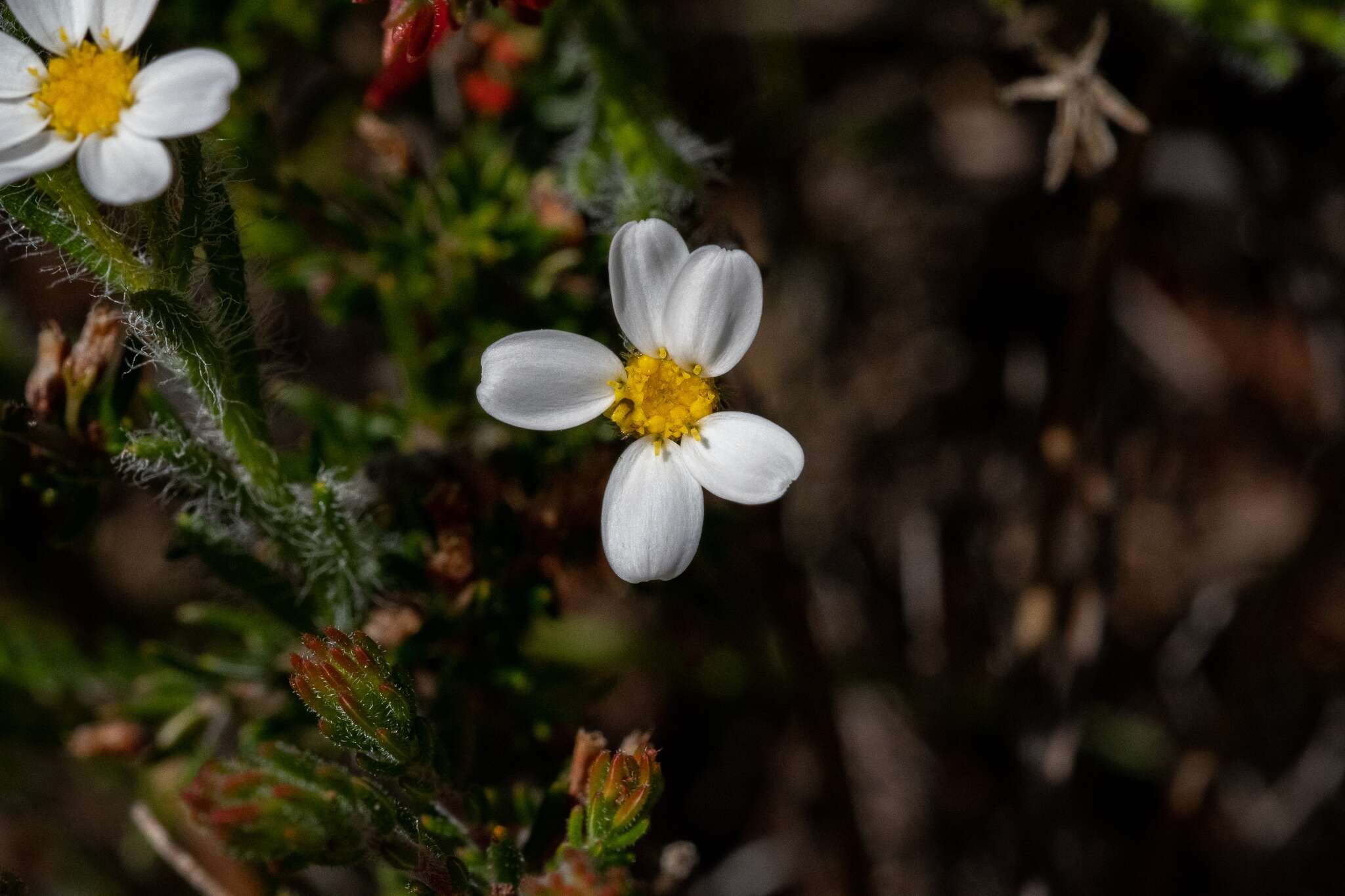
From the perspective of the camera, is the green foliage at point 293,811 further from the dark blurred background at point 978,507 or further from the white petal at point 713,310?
the dark blurred background at point 978,507

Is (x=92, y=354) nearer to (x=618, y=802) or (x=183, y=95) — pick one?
(x=183, y=95)

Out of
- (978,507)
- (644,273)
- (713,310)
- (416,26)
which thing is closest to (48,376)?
(416,26)

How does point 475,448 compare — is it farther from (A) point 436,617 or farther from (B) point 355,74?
(B) point 355,74

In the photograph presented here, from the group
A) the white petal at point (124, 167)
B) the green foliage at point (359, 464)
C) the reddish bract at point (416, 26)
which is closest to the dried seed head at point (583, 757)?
the green foliage at point (359, 464)

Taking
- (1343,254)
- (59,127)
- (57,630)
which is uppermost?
(59,127)

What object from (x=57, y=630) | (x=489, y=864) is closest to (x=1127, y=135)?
(x=489, y=864)
